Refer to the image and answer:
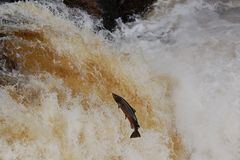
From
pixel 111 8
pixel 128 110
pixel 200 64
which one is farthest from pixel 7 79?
pixel 111 8

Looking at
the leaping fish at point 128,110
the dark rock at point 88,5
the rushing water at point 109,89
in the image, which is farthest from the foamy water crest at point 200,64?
the leaping fish at point 128,110

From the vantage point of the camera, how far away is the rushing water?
4117mm

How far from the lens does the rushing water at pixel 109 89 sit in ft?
13.5

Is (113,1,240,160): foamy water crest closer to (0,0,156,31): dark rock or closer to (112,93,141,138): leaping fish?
(0,0,156,31): dark rock

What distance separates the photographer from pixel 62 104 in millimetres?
4316

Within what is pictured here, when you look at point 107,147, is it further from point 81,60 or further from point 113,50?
→ point 113,50

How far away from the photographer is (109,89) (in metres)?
4.83

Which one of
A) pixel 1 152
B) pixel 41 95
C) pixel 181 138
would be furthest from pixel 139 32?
pixel 1 152

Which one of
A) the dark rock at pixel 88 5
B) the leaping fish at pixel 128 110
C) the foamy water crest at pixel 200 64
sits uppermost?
the leaping fish at pixel 128 110

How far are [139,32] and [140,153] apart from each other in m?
2.79

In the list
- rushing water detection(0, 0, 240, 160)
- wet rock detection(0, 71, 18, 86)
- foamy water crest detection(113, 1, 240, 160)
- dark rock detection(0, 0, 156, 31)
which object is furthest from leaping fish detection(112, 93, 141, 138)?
dark rock detection(0, 0, 156, 31)

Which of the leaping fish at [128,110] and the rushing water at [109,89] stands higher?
the leaping fish at [128,110]

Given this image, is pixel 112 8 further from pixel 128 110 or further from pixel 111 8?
pixel 128 110

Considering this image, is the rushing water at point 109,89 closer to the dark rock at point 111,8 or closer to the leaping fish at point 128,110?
the dark rock at point 111,8
